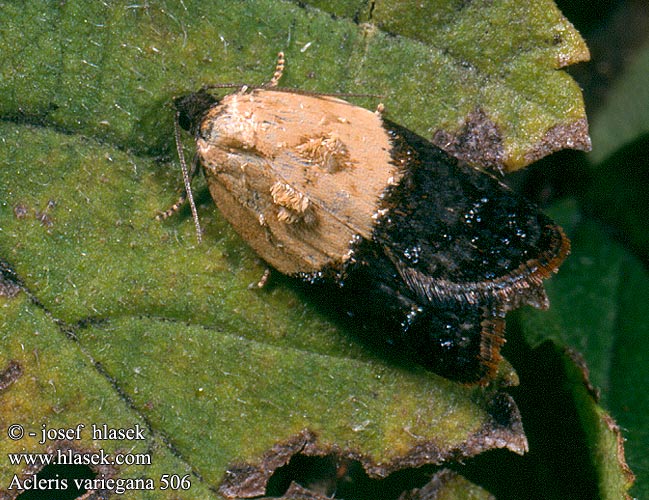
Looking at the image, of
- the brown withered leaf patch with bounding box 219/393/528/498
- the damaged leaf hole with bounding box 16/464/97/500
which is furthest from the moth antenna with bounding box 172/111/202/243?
the damaged leaf hole with bounding box 16/464/97/500

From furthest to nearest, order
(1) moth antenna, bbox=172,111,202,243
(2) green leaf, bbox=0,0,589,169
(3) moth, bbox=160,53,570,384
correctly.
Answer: (1) moth antenna, bbox=172,111,202,243 < (2) green leaf, bbox=0,0,589,169 < (3) moth, bbox=160,53,570,384

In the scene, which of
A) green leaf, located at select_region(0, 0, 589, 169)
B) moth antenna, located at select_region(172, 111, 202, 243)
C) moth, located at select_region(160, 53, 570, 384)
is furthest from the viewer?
moth antenna, located at select_region(172, 111, 202, 243)

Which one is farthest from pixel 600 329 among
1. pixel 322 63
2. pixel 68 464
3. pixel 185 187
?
pixel 68 464

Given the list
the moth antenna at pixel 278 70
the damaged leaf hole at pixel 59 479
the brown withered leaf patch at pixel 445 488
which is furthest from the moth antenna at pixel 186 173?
the brown withered leaf patch at pixel 445 488

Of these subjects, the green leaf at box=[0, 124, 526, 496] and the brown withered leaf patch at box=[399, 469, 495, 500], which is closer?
the green leaf at box=[0, 124, 526, 496]

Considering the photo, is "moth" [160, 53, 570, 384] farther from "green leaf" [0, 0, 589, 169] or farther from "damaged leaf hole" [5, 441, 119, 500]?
"damaged leaf hole" [5, 441, 119, 500]

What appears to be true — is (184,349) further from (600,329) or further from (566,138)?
(600,329)
